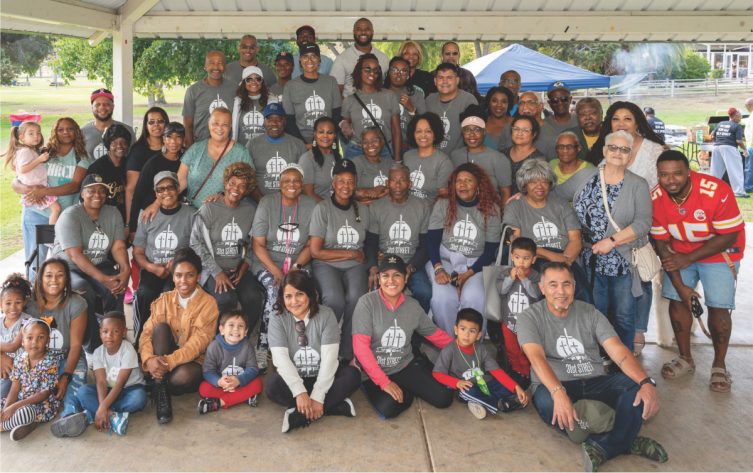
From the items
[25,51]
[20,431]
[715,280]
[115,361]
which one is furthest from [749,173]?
[25,51]

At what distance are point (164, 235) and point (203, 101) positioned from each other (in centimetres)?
165

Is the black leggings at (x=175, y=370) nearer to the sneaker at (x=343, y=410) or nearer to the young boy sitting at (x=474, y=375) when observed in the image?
the sneaker at (x=343, y=410)

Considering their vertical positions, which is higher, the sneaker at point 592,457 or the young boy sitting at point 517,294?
the young boy sitting at point 517,294

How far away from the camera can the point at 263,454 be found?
3.80 m

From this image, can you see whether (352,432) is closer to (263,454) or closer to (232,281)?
(263,454)

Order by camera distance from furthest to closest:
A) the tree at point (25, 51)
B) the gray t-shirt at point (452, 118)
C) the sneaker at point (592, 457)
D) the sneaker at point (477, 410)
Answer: the tree at point (25, 51) → the gray t-shirt at point (452, 118) → the sneaker at point (477, 410) → the sneaker at point (592, 457)

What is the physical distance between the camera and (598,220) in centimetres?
498

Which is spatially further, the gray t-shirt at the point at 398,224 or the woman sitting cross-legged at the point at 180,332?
the gray t-shirt at the point at 398,224

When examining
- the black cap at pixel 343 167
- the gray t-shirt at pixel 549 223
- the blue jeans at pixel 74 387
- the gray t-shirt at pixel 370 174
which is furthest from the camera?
the gray t-shirt at pixel 370 174

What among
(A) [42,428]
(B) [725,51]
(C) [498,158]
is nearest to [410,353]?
(C) [498,158]

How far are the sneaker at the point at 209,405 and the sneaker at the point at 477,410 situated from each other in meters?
1.67

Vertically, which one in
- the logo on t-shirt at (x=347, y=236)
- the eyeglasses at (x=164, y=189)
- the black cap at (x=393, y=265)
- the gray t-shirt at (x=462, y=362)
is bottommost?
the gray t-shirt at (x=462, y=362)

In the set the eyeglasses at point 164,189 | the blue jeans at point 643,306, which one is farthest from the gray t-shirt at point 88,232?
the blue jeans at point 643,306

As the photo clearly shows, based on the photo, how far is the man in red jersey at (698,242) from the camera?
469 cm
